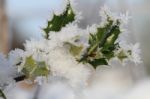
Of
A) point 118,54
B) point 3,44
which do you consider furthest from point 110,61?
point 3,44

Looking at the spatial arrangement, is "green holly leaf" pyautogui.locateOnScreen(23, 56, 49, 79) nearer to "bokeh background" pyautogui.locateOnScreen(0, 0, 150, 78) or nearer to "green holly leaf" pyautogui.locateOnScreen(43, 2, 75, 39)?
"green holly leaf" pyautogui.locateOnScreen(43, 2, 75, 39)

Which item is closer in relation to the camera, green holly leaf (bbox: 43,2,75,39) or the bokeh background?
green holly leaf (bbox: 43,2,75,39)

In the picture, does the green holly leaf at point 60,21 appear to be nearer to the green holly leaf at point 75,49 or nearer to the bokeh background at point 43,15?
the green holly leaf at point 75,49

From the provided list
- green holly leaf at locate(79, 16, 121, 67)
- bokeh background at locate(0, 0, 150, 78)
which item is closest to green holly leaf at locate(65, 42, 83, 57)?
green holly leaf at locate(79, 16, 121, 67)

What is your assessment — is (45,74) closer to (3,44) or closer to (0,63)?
(0,63)

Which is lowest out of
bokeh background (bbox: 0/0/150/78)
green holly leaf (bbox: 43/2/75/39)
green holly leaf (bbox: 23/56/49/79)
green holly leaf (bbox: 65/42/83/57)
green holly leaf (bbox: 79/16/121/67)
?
green holly leaf (bbox: 23/56/49/79)

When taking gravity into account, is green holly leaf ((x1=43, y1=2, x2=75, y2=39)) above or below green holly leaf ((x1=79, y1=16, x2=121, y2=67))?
above
